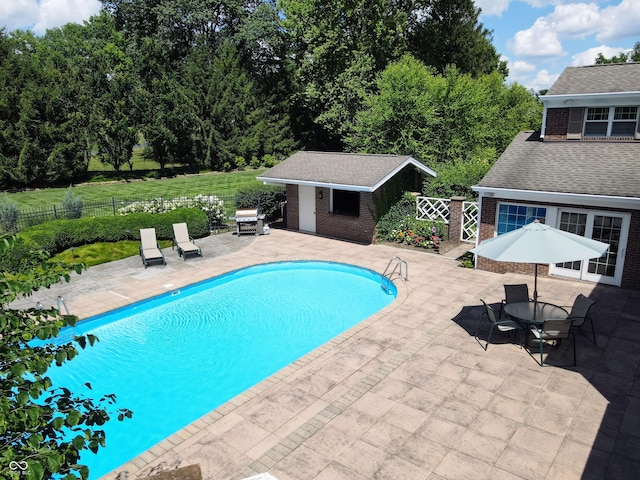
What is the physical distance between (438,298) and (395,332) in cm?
279

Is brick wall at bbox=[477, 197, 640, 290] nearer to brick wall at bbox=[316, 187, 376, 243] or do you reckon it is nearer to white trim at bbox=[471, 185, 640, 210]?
white trim at bbox=[471, 185, 640, 210]

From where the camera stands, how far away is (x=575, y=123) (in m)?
16.7

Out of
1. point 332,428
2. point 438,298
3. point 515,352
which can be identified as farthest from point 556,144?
point 332,428

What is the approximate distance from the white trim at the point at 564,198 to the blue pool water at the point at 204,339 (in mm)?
4926

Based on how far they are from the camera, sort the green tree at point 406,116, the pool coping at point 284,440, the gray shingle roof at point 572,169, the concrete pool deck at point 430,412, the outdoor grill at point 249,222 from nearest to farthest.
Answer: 1. the concrete pool deck at point 430,412
2. the pool coping at point 284,440
3. the gray shingle roof at point 572,169
4. the outdoor grill at point 249,222
5. the green tree at point 406,116

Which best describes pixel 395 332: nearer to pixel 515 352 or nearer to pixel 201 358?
pixel 515 352

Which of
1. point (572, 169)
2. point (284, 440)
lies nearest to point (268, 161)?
point (572, 169)

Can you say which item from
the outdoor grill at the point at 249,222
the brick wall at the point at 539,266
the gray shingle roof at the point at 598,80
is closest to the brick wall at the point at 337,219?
the outdoor grill at the point at 249,222

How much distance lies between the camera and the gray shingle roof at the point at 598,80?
15.8 meters

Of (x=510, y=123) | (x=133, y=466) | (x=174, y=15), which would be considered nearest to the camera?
(x=133, y=466)

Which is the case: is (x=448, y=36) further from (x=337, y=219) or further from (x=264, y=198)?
(x=337, y=219)

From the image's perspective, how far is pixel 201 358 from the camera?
37.6 feet

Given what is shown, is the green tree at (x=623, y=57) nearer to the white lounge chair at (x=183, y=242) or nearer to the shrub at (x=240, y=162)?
the shrub at (x=240, y=162)

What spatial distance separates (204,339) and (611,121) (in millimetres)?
15484
